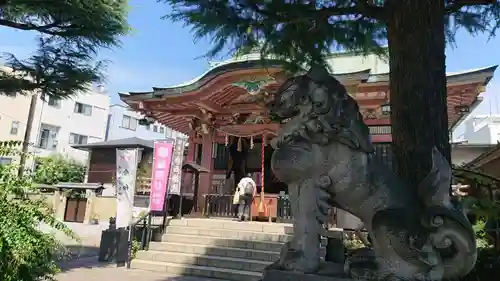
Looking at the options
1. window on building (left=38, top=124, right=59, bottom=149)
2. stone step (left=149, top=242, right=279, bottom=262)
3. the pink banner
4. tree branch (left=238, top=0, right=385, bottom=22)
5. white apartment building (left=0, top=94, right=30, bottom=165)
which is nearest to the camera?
tree branch (left=238, top=0, right=385, bottom=22)

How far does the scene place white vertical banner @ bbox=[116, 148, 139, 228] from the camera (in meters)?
10.0

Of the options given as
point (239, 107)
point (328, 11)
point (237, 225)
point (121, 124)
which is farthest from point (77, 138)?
point (328, 11)

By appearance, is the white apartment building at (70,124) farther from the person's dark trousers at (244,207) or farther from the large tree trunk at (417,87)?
the large tree trunk at (417,87)

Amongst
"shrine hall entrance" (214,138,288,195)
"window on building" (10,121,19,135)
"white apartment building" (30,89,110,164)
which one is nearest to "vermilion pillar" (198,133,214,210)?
"shrine hall entrance" (214,138,288,195)

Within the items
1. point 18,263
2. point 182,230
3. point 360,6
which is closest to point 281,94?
point 360,6

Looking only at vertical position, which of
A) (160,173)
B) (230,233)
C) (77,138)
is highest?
(77,138)

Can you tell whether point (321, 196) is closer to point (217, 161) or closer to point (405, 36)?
point (405, 36)

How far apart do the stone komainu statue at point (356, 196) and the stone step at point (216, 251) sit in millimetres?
5822

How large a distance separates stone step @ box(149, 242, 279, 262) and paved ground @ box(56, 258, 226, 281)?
0.90m

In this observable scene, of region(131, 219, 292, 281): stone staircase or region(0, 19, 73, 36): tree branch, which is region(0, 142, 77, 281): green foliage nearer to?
region(0, 19, 73, 36): tree branch

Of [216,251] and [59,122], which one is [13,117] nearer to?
[59,122]

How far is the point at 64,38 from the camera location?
742 cm

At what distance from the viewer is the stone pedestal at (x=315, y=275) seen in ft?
7.92

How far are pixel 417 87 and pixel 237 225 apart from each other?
7.31 metres
